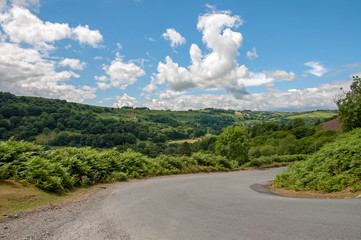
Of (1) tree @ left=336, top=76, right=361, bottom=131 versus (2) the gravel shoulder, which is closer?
(2) the gravel shoulder

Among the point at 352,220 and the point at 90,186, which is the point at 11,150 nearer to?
the point at 90,186

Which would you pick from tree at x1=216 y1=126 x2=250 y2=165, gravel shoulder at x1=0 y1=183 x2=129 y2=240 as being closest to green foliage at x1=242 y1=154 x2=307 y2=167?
tree at x1=216 y1=126 x2=250 y2=165

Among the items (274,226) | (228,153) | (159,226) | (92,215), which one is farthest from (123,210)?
(228,153)

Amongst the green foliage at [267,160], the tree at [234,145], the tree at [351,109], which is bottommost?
the green foliage at [267,160]

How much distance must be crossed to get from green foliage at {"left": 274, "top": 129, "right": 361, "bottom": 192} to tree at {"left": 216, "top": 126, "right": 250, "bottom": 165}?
116ft

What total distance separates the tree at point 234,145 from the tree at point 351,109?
72.3 feet

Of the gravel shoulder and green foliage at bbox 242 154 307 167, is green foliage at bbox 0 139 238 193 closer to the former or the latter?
the gravel shoulder

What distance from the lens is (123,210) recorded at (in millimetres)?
6723

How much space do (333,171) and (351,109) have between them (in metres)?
20.6

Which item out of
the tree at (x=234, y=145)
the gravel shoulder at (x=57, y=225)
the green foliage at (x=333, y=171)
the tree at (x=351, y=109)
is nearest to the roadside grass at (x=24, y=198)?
the gravel shoulder at (x=57, y=225)

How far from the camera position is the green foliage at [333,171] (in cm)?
876

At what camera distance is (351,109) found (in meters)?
25.5

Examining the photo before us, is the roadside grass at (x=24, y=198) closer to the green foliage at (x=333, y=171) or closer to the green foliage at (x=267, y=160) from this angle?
the green foliage at (x=333, y=171)

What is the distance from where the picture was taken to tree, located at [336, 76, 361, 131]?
25.3 metres
